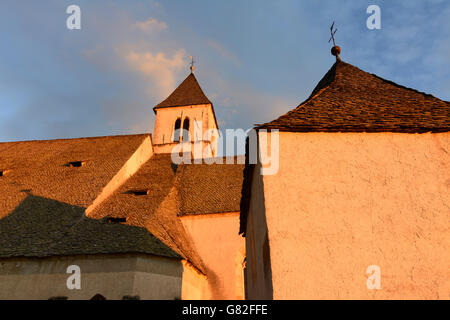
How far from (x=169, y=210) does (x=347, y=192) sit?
1159cm

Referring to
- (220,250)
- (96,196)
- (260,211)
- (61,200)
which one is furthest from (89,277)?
(260,211)

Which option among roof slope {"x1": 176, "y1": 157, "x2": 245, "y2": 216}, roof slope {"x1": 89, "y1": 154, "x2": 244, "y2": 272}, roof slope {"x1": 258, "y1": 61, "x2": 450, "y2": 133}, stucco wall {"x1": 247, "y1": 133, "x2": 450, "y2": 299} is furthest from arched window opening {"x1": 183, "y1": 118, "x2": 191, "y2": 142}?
stucco wall {"x1": 247, "y1": 133, "x2": 450, "y2": 299}

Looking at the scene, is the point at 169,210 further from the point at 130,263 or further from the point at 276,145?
the point at 276,145

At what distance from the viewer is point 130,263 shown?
37.4ft

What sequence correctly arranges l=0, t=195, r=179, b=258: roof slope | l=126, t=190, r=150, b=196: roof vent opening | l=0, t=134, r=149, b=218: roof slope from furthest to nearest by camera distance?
1. l=126, t=190, r=150, b=196: roof vent opening
2. l=0, t=134, r=149, b=218: roof slope
3. l=0, t=195, r=179, b=258: roof slope

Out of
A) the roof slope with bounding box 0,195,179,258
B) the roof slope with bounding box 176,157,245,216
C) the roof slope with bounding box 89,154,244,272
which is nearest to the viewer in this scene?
the roof slope with bounding box 0,195,179,258

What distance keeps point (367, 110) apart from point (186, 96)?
84.9ft

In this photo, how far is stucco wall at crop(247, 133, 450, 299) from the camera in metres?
5.16

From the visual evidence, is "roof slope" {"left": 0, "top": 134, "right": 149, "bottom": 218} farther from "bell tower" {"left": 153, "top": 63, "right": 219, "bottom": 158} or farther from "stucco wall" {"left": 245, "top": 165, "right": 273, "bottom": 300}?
"stucco wall" {"left": 245, "top": 165, "right": 273, "bottom": 300}

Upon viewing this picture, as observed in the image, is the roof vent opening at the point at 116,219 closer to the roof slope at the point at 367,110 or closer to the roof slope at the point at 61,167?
the roof slope at the point at 61,167

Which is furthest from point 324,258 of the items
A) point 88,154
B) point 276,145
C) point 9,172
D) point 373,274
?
point 9,172

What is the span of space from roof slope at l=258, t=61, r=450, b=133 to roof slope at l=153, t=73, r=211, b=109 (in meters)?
22.6

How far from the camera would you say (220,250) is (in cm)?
1622

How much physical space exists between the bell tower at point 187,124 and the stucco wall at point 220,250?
10.8 metres
